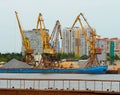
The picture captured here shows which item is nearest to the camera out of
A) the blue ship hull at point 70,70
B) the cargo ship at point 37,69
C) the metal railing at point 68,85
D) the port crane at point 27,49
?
the metal railing at point 68,85

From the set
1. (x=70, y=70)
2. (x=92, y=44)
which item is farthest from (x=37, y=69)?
(x=92, y=44)

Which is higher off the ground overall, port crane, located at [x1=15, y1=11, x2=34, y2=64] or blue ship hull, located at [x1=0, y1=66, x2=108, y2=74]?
port crane, located at [x1=15, y1=11, x2=34, y2=64]

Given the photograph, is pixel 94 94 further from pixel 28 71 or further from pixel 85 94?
pixel 28 71

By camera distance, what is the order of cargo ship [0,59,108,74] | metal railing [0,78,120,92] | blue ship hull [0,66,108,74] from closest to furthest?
1. metal railing [0,78,120,92]
2. blue ship hull [0,66,108,74]
3. cargo ship [0,59,108,74]

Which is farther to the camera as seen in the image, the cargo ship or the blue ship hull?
the cargo ship

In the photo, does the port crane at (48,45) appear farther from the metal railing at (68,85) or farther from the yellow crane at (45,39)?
the metal railing at (68,85)

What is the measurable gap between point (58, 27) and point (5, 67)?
25.4 metres

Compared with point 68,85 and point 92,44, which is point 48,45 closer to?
point 92,44

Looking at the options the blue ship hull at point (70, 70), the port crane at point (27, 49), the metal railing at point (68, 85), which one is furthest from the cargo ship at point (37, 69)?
the metal railing at point (68, 85)

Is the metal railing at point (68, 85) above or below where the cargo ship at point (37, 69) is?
above

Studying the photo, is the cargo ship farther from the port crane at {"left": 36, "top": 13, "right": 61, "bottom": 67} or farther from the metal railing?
the metal railing

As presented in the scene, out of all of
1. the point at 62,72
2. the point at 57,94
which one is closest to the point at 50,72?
the point at 62,72

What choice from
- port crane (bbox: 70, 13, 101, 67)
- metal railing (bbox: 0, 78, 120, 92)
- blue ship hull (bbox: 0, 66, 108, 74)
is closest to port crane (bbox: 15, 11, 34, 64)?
blue ship hull (bbox: 0, 66, 108, 74)

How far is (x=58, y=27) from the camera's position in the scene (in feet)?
540
